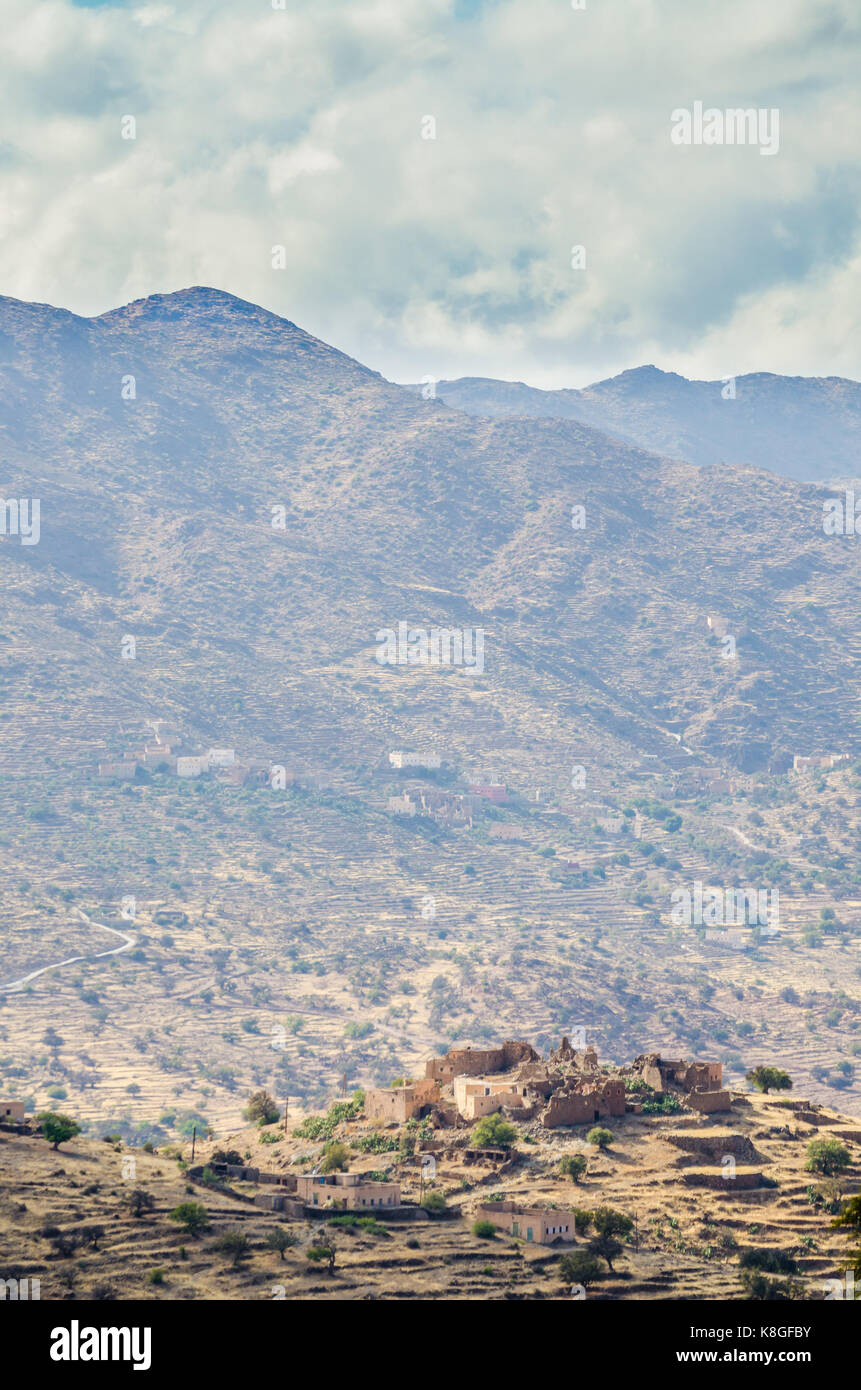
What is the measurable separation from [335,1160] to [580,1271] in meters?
14.4

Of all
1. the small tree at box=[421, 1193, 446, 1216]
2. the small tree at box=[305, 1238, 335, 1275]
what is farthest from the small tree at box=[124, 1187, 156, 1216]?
the small tree at box=[421, 1193, 446, 1216]

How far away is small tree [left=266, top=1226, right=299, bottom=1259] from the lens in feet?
254

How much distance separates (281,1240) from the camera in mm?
77562

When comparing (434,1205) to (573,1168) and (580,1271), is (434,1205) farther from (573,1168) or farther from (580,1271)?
(580,1271)

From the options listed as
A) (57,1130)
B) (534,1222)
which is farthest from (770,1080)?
(57,1130)

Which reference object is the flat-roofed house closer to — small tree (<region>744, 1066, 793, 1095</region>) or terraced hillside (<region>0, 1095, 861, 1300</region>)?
terraced hillside (<region>0, 1095, 861, 1300</region>)

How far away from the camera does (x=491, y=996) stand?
7672 inches

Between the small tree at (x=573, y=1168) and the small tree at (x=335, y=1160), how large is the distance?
9.21 m

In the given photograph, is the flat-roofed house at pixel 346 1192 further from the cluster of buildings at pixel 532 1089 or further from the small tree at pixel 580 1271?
the small tree at pixel 580 1271

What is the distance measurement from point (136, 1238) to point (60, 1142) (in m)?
13.0

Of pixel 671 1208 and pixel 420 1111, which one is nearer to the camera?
pixel 671 1208
